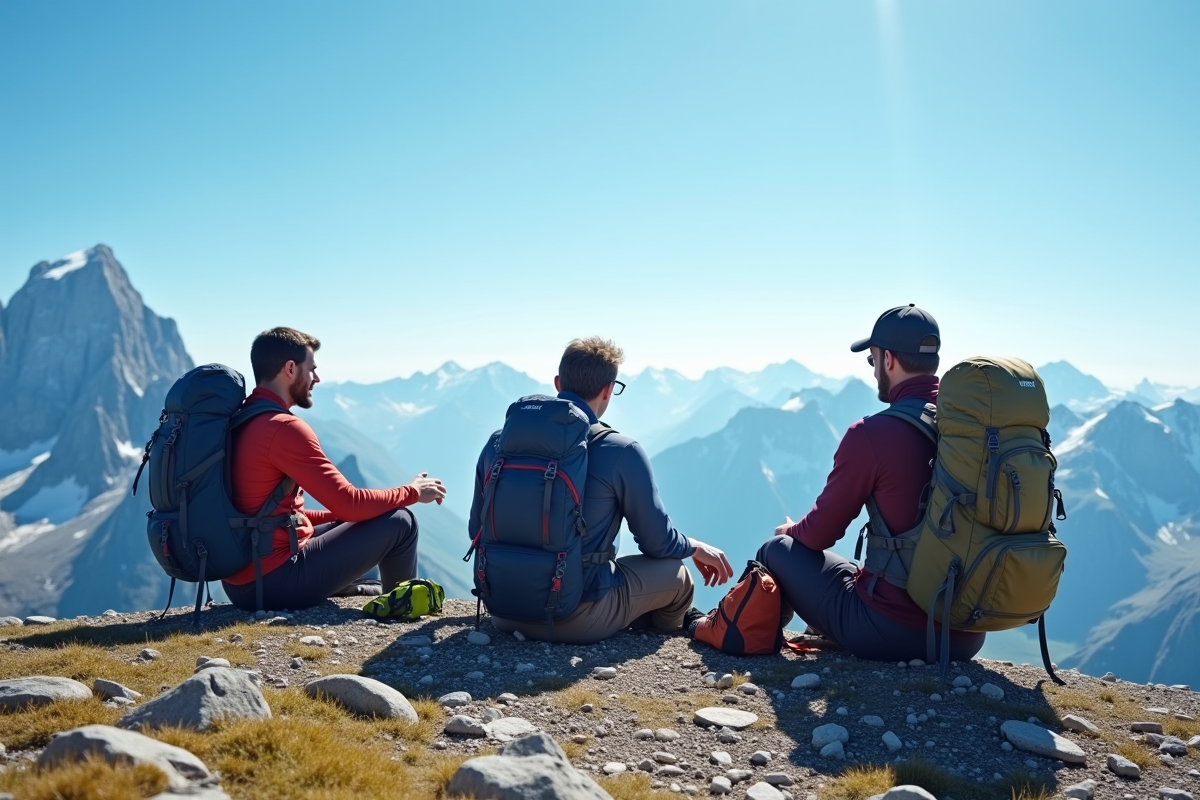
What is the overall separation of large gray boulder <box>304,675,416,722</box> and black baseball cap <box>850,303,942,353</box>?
695cm

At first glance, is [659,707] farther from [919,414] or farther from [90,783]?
[90,783]

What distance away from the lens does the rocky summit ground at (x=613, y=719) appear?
5.58 metres

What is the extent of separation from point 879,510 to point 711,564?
2.38m

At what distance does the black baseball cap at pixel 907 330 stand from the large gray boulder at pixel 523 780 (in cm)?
650

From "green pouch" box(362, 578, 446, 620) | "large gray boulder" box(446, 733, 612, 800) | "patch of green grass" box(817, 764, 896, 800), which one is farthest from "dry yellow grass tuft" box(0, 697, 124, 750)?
"patch of green grass" box(817, 764, 896, 800)

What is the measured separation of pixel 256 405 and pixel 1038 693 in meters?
10.6

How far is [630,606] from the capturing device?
1056 cm

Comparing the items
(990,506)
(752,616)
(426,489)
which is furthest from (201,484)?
(990,506)

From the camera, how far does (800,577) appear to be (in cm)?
1005

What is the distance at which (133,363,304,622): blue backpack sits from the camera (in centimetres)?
1025

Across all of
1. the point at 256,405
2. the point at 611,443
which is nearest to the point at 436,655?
the point at 611,443

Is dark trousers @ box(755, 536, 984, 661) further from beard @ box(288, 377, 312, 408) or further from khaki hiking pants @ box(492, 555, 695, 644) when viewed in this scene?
beard @ box(288, 377, 312, 408)

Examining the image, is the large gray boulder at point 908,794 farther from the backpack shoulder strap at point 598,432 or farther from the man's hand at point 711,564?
the backpack shoulder strap at point 598,432

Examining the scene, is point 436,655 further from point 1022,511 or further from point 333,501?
point 1022,511
